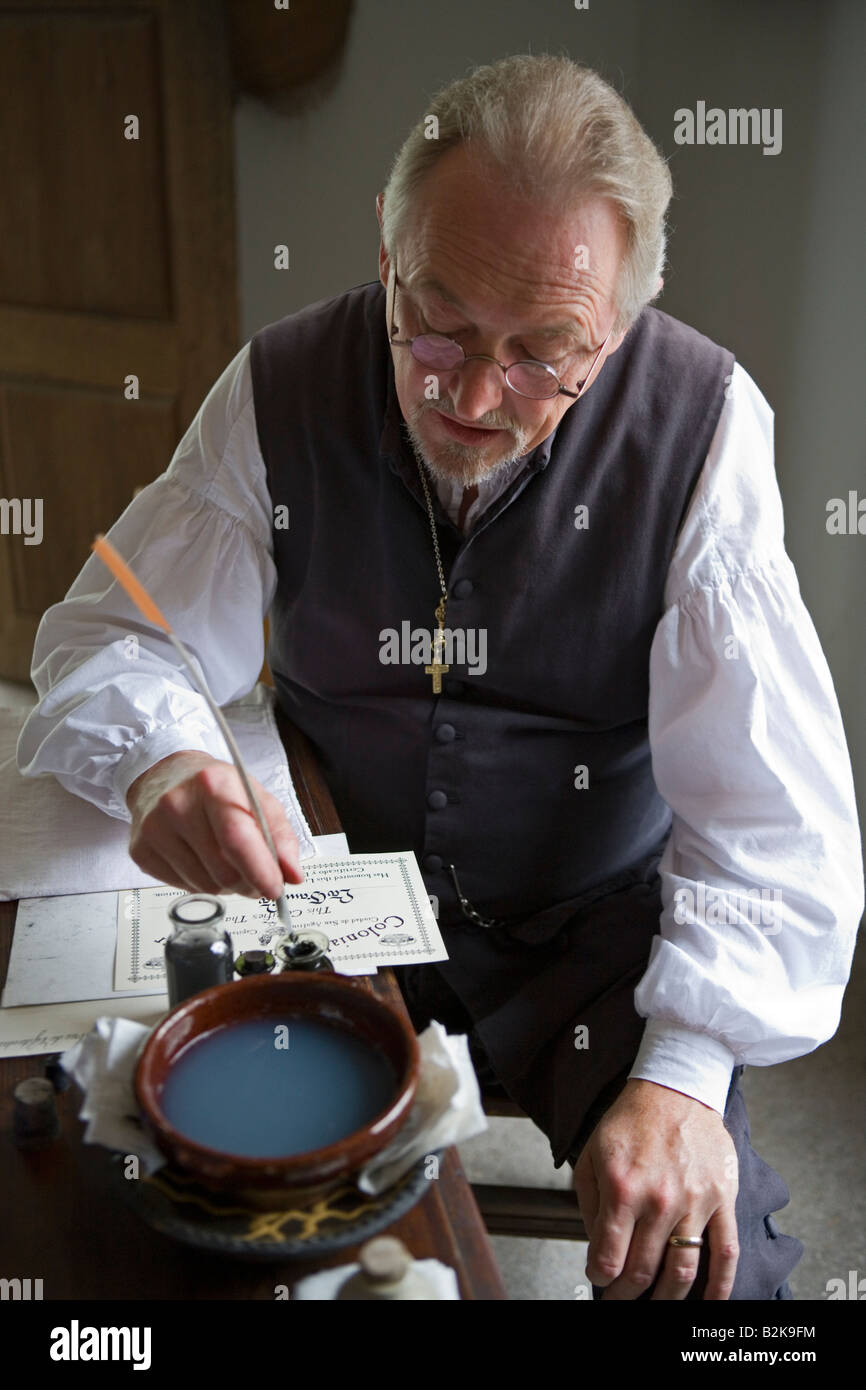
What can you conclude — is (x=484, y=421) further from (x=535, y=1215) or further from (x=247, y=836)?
(x=535, y=1215)

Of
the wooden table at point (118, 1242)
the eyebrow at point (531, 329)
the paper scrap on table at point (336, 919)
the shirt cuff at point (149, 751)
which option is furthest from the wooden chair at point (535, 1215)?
the eyebrow at point (531, 329)

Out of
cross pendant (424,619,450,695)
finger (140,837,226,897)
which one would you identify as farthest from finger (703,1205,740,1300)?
cross pendant (424,619,450,695)

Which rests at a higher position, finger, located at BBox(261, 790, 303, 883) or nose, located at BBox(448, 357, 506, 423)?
nose, located at BBox(448, 357, 506, 423)

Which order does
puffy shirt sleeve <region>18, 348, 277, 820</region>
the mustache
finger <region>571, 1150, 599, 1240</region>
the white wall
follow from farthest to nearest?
1. the white wall
2. puffy shirt sleeve <region>18, 348, 277, 820</region>
3. the mustache
4. finger <region>571, 1150, 599, 1240</region>

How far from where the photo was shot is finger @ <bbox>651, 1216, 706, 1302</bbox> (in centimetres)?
123

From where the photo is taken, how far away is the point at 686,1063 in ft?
4.31

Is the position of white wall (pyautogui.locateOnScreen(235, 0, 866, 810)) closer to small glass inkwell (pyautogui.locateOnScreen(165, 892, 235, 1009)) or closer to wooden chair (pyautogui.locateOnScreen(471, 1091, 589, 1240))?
wooden chair (pyautogui.locateOnScreen(471, 1091, 589, 1240))

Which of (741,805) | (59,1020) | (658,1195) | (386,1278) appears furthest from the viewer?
(741,805)

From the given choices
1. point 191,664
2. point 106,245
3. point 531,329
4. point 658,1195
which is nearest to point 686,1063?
point 658,1195

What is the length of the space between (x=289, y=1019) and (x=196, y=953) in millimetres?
102

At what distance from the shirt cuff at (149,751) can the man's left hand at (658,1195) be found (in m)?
0.59

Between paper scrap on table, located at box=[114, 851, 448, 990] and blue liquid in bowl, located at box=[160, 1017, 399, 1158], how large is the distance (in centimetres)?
22

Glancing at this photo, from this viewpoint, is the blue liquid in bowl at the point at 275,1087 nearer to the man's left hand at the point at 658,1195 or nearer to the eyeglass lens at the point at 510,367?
the man's left hand at the point at 658,1195
